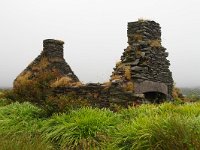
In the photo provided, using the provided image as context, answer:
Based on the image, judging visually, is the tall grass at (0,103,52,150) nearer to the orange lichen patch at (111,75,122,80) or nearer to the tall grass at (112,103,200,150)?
the tall grass at (112,103,200,150)

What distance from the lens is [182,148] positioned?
21.8 feet

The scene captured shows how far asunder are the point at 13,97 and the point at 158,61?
6068 millimetres

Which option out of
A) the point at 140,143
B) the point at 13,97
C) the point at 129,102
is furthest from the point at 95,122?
the point at 13,97

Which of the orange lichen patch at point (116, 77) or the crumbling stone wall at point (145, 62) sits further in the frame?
the orange lichen patch at point (116, 77)

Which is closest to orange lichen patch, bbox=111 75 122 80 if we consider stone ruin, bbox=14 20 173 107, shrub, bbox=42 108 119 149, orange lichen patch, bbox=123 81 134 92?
stone ruin, bbox=14 20 173 107

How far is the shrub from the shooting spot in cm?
1002

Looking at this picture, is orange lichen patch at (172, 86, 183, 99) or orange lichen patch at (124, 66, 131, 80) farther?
orange lichen patch at (172, 86, 183, 99)

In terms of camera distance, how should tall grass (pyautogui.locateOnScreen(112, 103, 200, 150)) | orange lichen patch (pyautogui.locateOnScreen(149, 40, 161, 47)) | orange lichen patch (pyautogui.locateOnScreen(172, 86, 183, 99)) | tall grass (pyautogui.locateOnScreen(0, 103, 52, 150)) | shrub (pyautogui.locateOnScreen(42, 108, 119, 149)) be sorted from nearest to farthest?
tall grass (pyautogui.locateOnScreen(112, 103, 200, 150)) → shrub (pyautogui.locateOnScreen(42, 108, 119, 149)) → tall grass (pyautogui.locateOnScreen(0, 103, 52, 150)) → orange lichen patch (pyautogui.locateOnScreen(149, 40, 161, 47)) → orange lichen patch (pyautogui.locateOnScreen(172, 86, 183, 99))

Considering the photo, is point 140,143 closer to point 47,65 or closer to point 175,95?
point 175,95

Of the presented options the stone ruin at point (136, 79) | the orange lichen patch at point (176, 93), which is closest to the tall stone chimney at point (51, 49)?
the stone ruin at point (136, 79)

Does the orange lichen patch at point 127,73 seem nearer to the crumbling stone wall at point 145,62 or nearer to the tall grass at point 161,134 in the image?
the crumbling stone wall at point 145,62

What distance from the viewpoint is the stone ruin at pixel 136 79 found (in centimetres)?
1521

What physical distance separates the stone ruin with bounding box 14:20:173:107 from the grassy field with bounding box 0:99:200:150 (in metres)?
2.78

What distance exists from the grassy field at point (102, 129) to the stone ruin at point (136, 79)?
2781 millimetres
